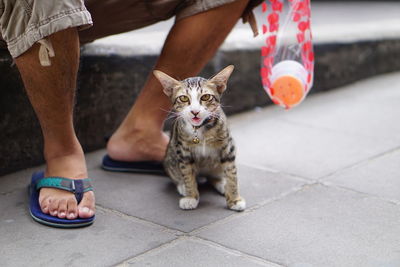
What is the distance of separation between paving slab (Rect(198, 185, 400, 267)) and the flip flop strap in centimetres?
45

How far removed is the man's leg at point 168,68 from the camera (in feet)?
8.17

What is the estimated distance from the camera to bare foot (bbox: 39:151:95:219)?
2078 millimetres

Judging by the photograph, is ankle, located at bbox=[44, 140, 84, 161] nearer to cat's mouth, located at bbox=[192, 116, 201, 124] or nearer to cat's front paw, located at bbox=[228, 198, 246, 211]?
cat's mouth, located at bbox=[192, 116, 201, 124]

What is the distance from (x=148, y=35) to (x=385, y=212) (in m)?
1.85

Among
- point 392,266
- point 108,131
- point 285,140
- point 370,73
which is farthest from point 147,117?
point 370,73

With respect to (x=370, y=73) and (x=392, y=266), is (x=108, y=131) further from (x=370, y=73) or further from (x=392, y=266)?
(x=370, y=73)

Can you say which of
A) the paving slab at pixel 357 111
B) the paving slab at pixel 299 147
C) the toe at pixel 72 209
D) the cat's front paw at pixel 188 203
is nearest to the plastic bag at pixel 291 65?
the paving slab at pixel 299 147

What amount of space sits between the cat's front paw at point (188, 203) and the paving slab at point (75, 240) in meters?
0.20

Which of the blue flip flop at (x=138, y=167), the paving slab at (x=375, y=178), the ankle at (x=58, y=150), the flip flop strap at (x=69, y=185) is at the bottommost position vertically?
the paving slab at (x=375, y=178)

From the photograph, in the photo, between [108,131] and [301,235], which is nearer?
[301,235]

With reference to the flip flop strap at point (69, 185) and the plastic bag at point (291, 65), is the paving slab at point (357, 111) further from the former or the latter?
the flip flop strap at point (69, 185)

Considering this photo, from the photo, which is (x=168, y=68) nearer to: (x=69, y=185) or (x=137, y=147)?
(x=137, y=147)

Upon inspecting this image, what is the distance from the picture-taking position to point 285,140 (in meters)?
3.15

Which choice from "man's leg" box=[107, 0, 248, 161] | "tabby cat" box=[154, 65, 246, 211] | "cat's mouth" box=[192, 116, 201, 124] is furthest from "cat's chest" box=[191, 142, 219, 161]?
"man's leg" box=[107, 0, 248, 161]
